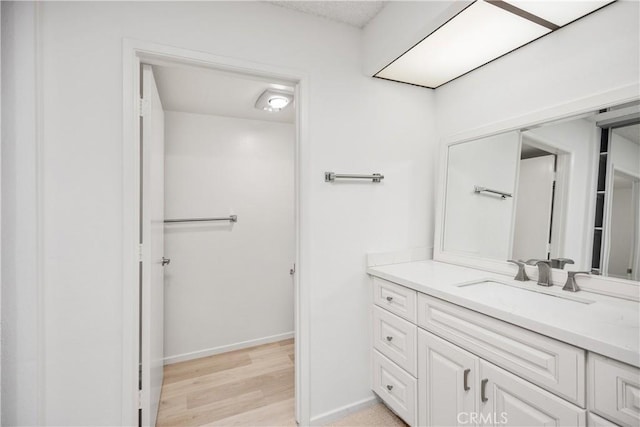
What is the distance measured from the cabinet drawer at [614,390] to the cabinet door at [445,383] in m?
0.38

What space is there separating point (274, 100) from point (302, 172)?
90cm

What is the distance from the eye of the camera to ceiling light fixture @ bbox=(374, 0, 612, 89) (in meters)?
1.25

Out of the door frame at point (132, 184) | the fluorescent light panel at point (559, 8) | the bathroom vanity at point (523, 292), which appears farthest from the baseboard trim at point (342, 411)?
the fluorescent light panel at point (559, 8)

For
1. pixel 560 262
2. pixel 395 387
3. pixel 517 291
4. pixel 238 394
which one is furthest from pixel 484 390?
pixel 238 394

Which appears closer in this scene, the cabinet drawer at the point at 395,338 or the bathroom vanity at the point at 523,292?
the bathroom vanity at the point at 523,292

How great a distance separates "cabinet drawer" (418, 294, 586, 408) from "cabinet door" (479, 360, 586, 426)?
27 millimetres

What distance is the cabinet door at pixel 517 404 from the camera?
91 centimetres

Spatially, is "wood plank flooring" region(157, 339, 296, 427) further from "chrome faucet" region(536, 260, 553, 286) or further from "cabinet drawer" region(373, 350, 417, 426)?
"chrome faucet" region(536, 260, 553, 286)

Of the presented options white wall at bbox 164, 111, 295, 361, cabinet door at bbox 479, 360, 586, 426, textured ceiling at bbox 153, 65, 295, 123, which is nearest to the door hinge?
textured ceiling at bbox 153, 65, 295, 123

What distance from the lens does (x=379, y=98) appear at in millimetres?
1903

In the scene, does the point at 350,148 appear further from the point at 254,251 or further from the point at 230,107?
the point at 254,251

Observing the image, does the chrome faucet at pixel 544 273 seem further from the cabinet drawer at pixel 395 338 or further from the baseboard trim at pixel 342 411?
the baseboard trim at pixel 342 411

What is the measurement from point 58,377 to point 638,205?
2.52 m

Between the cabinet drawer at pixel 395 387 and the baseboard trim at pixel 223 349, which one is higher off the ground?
the cabinet drawer at pixel 395 387
